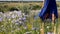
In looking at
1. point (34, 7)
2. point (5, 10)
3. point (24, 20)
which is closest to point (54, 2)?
point (34, 7)

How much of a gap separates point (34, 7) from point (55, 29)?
32cm

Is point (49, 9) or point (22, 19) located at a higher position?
point (49, 9)

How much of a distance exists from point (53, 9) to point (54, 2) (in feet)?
0.24

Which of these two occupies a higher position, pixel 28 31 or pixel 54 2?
pixel 54 2

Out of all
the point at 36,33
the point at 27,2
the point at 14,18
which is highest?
the point at 27,2

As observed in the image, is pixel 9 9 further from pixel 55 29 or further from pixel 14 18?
pixel 55 29

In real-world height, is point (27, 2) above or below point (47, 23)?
above

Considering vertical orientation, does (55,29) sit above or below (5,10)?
below

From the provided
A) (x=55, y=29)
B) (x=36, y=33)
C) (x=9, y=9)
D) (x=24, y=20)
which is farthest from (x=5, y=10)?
(x=55, y=29)

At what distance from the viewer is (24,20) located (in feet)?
8.11

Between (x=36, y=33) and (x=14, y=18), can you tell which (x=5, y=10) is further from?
(x=36, y=33)

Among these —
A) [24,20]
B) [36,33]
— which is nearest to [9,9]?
[24,20]

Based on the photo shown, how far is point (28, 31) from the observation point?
2.45 m

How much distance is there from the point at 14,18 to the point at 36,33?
29cm
